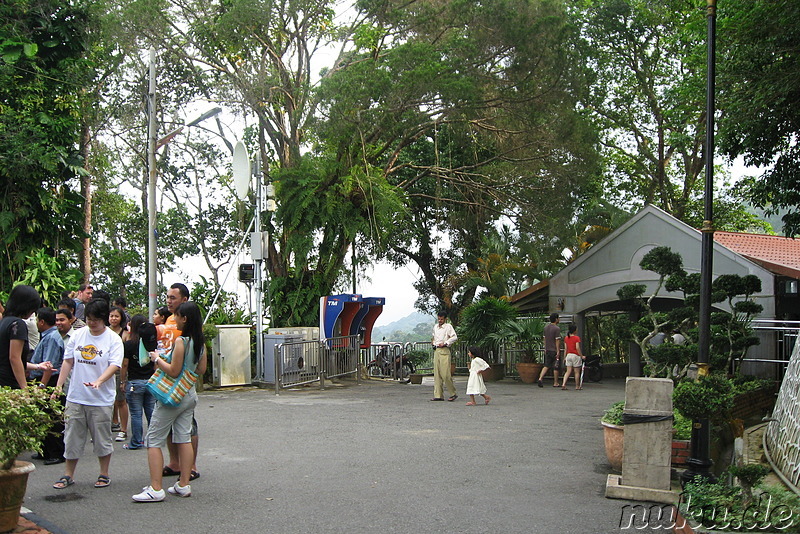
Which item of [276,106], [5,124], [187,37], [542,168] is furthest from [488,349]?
[5,124]

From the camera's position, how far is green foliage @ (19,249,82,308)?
17484 millimetres

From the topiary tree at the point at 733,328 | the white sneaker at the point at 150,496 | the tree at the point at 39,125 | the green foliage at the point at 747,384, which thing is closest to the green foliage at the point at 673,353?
the topiary tree at the point at 733,328

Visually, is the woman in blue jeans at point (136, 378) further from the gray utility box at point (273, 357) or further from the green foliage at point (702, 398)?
the gray utility box at point (273, 357)

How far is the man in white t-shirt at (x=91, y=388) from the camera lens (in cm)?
721

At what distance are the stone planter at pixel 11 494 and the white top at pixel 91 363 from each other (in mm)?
1488

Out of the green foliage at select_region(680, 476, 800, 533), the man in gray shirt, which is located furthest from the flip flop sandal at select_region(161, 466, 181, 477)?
the man in gray shirt

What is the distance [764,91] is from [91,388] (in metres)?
10.8

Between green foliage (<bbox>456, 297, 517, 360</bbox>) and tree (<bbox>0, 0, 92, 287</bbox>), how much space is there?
11.1 metres

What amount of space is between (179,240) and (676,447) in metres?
26.8

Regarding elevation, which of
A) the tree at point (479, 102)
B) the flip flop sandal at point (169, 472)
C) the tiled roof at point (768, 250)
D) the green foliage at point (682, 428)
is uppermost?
the tree at point (479, 102)

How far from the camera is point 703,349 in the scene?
311 inches

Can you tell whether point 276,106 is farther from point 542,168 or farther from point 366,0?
point 542,168

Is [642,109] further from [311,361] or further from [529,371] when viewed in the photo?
[311,361]

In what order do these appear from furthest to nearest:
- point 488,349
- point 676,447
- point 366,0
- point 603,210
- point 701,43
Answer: point 603,210, point 488,349, point 366,0, point 701,43, point 676,447
